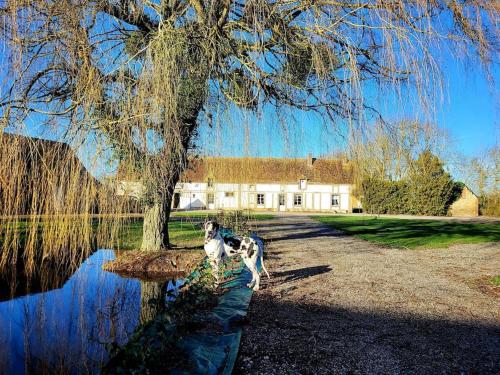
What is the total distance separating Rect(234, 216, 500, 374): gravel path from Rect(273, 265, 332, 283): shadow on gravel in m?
0.02

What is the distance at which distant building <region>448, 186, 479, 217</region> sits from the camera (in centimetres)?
3072

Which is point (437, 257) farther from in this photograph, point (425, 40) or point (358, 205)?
point (358, 205)

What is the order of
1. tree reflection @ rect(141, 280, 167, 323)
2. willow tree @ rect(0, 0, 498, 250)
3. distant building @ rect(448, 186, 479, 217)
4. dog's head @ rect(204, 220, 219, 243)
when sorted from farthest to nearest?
distant building @ rect(448, 186, 479, 217) → dog's head @ rect(204, 220, 219, 243) → tree reflection @ rect(141, 280, 167, 323) → willow tree @ rect(0, 0, 498, 250)

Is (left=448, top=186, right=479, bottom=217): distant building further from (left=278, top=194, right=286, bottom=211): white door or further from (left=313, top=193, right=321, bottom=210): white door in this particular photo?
(left=278, top=194, right=286, bottom=211): white door

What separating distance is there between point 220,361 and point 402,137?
2.17 meters

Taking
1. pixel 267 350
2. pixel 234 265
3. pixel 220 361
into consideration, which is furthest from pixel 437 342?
pixel 234 265

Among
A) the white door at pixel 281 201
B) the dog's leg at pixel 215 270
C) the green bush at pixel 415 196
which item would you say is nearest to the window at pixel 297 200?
the white door at pixel 281 201

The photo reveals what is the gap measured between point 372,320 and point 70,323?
321cm

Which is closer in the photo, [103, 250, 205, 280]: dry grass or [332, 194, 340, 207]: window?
[103, 250, 205, 280]: dry grass

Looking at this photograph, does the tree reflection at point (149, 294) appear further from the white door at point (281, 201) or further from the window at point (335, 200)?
the window at point (335, 200)

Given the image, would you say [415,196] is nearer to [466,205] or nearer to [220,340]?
[466,205]

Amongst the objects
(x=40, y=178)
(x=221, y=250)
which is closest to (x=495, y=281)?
(x=221, y=250)

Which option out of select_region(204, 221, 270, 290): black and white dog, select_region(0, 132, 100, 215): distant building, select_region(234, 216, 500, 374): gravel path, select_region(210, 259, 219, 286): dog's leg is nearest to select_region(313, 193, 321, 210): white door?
select_region(234, 216, 500, 374): gravel path

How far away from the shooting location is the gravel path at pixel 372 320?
9.81ft
